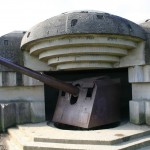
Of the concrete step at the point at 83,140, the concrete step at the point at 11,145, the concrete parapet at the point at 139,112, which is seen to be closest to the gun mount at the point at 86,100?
the concrete parapet at the point at 139,112

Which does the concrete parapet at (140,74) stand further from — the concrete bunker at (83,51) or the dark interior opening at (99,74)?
the dark interior opening at (99,74)

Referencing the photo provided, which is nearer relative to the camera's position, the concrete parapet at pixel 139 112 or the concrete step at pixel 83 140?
the concrete step at pixel 83 140

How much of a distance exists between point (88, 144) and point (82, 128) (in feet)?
4.71

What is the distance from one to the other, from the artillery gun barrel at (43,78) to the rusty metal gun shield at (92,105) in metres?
0.25

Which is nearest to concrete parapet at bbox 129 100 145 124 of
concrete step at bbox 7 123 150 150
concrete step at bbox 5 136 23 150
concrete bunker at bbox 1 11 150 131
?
concrete bunker at bbox 1 11 150 131

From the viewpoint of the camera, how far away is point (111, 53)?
6.34 meters

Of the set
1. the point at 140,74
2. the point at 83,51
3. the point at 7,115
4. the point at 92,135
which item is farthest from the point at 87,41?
the point at 7,115

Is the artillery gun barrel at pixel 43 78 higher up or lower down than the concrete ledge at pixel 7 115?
higher up

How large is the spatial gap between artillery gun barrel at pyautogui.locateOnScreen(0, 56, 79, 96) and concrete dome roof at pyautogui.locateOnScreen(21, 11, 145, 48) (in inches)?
30.1

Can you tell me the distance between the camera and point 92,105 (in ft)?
19.6

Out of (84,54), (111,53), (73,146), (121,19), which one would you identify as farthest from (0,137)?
(121,19)

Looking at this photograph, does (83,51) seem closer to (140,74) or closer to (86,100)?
(86,100)

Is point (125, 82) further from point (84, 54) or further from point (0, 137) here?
point (0, 137)

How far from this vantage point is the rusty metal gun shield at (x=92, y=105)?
595 centimetres
